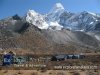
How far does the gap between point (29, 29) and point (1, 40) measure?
28.4 meters

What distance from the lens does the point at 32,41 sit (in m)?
180

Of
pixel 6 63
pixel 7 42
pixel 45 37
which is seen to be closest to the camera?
pixel 6 63

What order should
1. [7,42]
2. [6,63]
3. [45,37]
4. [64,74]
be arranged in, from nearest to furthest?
[64,74] < [6,63] < [7,42] < [45,37]

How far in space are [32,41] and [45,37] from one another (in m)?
15.7

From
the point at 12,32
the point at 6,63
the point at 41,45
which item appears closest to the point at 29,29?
the point at 12,32

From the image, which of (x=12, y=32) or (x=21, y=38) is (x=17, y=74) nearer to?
(x=21, y=38)

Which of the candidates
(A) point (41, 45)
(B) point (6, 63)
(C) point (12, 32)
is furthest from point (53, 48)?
(B) point (6, 63)

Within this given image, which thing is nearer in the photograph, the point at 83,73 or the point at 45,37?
the point at 83,73

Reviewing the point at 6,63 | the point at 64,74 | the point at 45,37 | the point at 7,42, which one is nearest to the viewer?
the point at 64,74

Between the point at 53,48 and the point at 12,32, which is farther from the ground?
the point at 12,32

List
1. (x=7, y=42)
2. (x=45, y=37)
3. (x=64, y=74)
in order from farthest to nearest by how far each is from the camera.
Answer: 1. (x=45, y=37)
2. (x=7, y=42)
3. (x=64, y=74)

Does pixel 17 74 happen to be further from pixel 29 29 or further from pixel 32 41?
pixel 29 29

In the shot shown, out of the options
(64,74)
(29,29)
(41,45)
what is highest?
(29,29)

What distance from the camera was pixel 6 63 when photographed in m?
52.9
